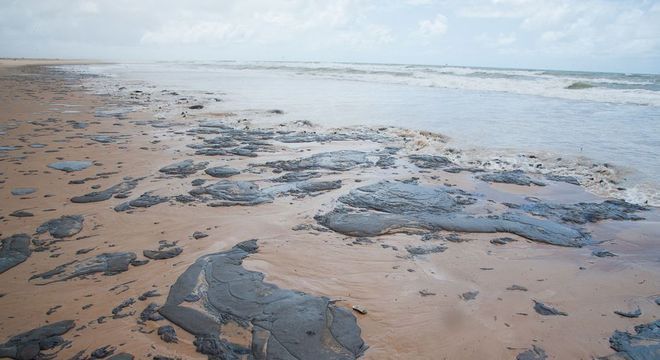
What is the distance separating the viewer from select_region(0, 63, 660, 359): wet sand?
3170 mm

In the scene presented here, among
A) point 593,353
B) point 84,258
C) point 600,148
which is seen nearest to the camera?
point 593,353

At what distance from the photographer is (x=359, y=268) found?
4227 millimetres

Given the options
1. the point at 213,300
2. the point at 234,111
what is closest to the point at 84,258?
the point at 213,300

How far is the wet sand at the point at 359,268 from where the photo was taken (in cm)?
317

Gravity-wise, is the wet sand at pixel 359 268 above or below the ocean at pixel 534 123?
below

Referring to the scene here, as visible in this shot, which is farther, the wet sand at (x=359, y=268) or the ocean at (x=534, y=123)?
the ocean at (x=534, y=123)

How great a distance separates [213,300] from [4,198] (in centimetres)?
466

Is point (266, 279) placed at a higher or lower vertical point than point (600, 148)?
lower

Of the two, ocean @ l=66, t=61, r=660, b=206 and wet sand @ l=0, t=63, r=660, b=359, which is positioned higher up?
ocean @ l=66, t=61, r=660, b=206

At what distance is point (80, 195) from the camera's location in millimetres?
6070

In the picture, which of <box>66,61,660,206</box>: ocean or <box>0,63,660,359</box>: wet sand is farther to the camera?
<box>66,61,660,206</box>: ocean

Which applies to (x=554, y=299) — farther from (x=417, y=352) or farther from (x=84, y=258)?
(x=84, y=258)

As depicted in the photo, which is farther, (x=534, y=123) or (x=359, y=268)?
(x=534, y=123)

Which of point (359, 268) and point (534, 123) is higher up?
point (534, 123)
